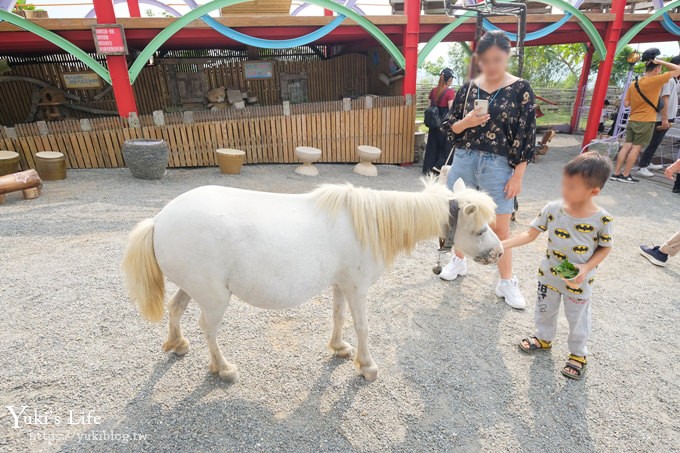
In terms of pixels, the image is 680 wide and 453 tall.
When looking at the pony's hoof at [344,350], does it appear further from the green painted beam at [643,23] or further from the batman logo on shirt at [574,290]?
the green painted beam at [643,23]

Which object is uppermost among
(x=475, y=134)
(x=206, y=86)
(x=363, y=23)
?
(x=363, y=23)

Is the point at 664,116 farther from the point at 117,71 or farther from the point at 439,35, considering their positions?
the point at 117,71

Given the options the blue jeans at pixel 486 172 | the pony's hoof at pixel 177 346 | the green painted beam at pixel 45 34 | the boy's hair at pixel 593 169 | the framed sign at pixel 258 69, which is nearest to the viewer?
the boy's hair at pixel 593 169

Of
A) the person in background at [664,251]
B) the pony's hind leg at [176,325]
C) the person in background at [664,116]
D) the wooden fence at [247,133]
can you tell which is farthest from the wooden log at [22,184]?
the person in background at [664,116]

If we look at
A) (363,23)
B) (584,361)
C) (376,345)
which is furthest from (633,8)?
(376,345)

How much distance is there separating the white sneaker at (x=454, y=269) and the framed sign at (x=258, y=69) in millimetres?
9707

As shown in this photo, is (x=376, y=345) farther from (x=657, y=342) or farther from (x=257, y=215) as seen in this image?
(x=657, y=342)

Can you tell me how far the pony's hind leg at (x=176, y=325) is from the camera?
2.48 metres

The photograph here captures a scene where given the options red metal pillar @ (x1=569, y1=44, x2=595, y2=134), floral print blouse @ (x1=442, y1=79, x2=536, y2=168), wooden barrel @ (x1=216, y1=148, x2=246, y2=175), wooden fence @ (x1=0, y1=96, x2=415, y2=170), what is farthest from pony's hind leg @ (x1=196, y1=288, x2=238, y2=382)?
red metal pillar @ (x1=569, y1=44, x2=595, y2=134)

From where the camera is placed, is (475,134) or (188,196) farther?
(475,134)

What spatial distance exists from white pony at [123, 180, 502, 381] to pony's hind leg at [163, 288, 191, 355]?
19 cm

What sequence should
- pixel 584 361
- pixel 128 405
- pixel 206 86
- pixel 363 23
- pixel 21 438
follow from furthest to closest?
pixel 206 86 → pixel 363 23 → pixel 584 361 → pixel 128 405 → pixel 21 438

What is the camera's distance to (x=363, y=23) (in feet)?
22.9

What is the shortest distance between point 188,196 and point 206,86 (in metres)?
10.4
